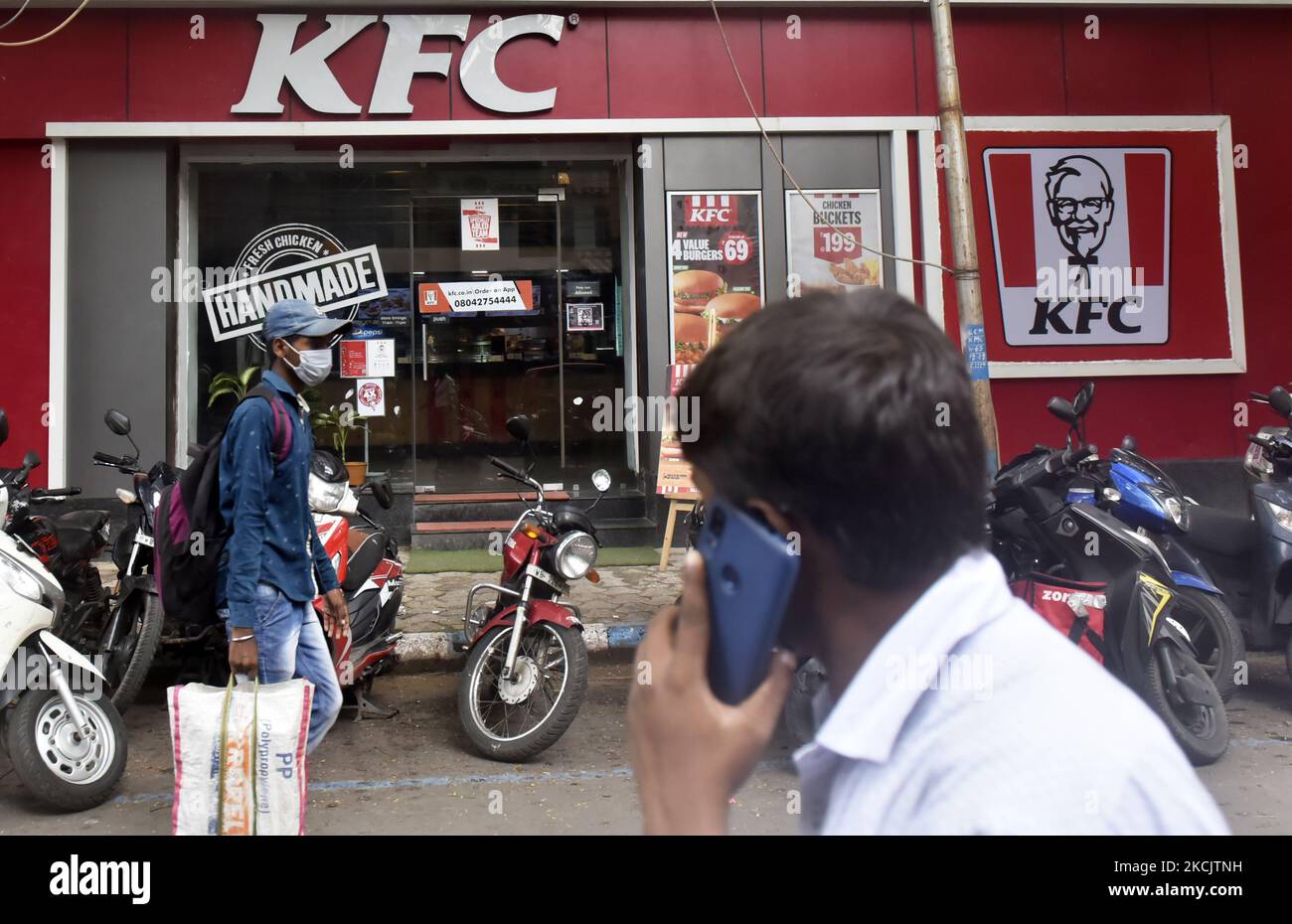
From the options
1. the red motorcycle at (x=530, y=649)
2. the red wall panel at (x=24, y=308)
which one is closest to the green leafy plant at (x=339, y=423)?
the red wall panel at (x=24, y=308)

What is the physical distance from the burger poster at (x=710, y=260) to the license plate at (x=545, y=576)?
4911mm

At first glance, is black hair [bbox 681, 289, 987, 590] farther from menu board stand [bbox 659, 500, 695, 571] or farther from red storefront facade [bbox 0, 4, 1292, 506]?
red storefront facade [bbox 0, 4, 1292, 506]

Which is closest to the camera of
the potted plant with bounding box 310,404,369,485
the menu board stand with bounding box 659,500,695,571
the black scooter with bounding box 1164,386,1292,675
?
the black scooter with bounding box 1164,386,1292,675

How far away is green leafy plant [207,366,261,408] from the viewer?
9.50m

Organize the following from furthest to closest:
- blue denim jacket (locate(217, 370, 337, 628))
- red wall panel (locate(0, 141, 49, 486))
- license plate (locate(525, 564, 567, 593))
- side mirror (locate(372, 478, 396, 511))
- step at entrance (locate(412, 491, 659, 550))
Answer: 1. step at entrance (locate(412, 491, 659, 550))
2. red wall panel (locate(0, 141, 49, 486))
3. side mirror (locate(372, 478, 396, 511))
4. license plate (locate(525, 564, 567, 593))
5. blue denim jacket (locate(217, 370, 337, 628))

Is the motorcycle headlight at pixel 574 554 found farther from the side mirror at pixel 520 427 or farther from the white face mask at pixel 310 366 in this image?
the white face mask at pixel 310 366

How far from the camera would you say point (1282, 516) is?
203 inches

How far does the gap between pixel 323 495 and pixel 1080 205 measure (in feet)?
26.0

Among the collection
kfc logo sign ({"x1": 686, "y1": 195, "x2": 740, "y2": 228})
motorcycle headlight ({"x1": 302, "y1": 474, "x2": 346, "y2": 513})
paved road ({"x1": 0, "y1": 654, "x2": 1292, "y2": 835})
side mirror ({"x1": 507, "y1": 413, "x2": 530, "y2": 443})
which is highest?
kfc logo sign ({"x1": 686, "y1": 195, "x2": 740, "y2": 228})

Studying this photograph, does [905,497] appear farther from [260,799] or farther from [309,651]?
[309,651]

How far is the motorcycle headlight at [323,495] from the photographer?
490cm

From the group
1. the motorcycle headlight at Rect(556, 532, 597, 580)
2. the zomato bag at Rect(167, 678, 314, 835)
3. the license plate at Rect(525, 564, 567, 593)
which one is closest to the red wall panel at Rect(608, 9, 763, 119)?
the motorcycle headlight at Rect(556, 532, 597, 580)

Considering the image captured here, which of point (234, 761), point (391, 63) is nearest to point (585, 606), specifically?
point (234, 761)

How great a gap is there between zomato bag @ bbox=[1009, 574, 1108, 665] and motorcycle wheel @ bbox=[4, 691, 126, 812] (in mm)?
3931
